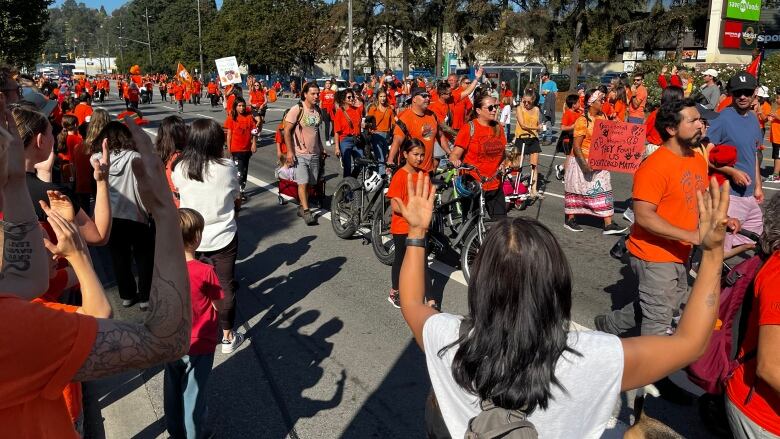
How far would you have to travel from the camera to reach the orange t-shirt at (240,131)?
Answer: 10422mm

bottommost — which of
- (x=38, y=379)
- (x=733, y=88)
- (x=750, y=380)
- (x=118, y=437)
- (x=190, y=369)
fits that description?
(x=118, y=437)

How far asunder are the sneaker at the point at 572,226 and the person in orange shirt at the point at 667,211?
4289 mm

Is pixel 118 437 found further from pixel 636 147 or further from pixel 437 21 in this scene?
pixel 437 21

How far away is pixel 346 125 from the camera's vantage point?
32.7ft

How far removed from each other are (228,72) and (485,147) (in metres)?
13.3

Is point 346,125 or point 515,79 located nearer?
point 346,125

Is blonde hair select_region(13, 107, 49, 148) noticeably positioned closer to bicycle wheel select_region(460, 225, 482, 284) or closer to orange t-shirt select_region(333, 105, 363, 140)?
bicycle wheel select_region(460, 225, 482, 284)

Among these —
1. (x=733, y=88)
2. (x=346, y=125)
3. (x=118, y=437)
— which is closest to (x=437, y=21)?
(x=346, y=125)

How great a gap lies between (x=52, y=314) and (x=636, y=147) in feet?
24.9

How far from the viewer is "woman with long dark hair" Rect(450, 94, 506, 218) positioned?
6.71 metres

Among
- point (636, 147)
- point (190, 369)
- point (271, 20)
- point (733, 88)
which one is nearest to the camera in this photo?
point (190, 369)

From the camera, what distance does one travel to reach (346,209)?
26.1ft

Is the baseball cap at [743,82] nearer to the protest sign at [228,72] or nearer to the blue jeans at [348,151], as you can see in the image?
the blue jeans at [348,151]

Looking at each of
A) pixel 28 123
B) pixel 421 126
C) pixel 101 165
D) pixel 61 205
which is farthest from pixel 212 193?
pixel 421 126
